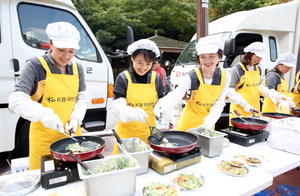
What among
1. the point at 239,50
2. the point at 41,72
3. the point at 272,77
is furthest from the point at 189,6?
the point at 41,72

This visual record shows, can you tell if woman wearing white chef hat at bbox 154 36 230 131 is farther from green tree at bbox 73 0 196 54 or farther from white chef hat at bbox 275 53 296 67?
green tree at bbox 73 0 196 54

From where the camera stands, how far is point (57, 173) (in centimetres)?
132

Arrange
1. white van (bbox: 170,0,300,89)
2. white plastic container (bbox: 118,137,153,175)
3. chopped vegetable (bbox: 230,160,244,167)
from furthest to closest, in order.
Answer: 1. white van (bbox: 170,0,300,89)
2. chopped vegetable (bbox: 230,160,244,167)
3. white plastic container (bbox: 118,137,153,175)

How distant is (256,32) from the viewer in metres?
4.71

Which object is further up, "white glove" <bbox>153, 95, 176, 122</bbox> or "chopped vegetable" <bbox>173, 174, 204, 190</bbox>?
"white glove" <bbox>153, 95, 176, 122</bbox>

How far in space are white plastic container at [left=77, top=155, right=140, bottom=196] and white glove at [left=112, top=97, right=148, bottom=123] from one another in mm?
700

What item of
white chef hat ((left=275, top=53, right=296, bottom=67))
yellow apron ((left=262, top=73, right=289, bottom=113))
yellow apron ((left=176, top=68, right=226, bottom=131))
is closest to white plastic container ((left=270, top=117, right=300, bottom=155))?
yellow apron ((left=176, top=68, right=226, bottom=131))

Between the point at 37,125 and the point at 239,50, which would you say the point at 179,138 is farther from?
the point at 239,50

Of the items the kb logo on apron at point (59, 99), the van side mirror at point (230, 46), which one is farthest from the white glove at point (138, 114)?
the van side mirror at point (230, 46)

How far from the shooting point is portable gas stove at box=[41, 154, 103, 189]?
1296mm

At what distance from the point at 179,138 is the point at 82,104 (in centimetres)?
106

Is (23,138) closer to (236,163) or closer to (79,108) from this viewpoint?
(79,108)

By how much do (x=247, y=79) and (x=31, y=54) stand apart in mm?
3260

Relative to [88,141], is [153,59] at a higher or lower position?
higher
